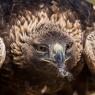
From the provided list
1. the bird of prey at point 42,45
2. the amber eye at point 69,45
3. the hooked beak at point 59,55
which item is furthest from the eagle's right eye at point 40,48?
the amber eye at point 69,45

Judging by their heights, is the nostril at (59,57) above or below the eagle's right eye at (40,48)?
below

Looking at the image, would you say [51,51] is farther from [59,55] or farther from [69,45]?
[69,45]

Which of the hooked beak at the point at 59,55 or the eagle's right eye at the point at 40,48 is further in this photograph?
the eagle's right eye at the point at 40,48

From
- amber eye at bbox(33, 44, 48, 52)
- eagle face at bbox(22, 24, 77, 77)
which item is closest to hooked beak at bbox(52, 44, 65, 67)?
eagle face at bbox(22, 24, 77, 77)

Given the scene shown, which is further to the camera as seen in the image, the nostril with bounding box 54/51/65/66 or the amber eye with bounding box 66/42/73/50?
the amber eye with bounding box 66/42/73/50

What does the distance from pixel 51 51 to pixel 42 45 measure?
14 cm

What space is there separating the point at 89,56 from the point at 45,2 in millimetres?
723

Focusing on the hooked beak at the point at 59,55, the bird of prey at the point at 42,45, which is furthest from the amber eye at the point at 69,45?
the hooked beak at the point at 59,55

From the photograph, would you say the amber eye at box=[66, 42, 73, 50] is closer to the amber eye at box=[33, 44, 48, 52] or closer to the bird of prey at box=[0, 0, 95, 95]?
the bird of prey at box=[0, 0, 95, 95]

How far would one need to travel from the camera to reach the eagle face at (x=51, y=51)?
339 inches

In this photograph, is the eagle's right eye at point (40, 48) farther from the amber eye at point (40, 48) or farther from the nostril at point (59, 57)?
the nostril at point (59, 57)

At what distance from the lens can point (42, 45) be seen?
8727 millimetres

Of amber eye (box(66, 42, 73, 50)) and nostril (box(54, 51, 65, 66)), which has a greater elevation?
amber eye (box(66, 42, 73, 50))

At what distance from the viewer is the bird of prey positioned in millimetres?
8766
